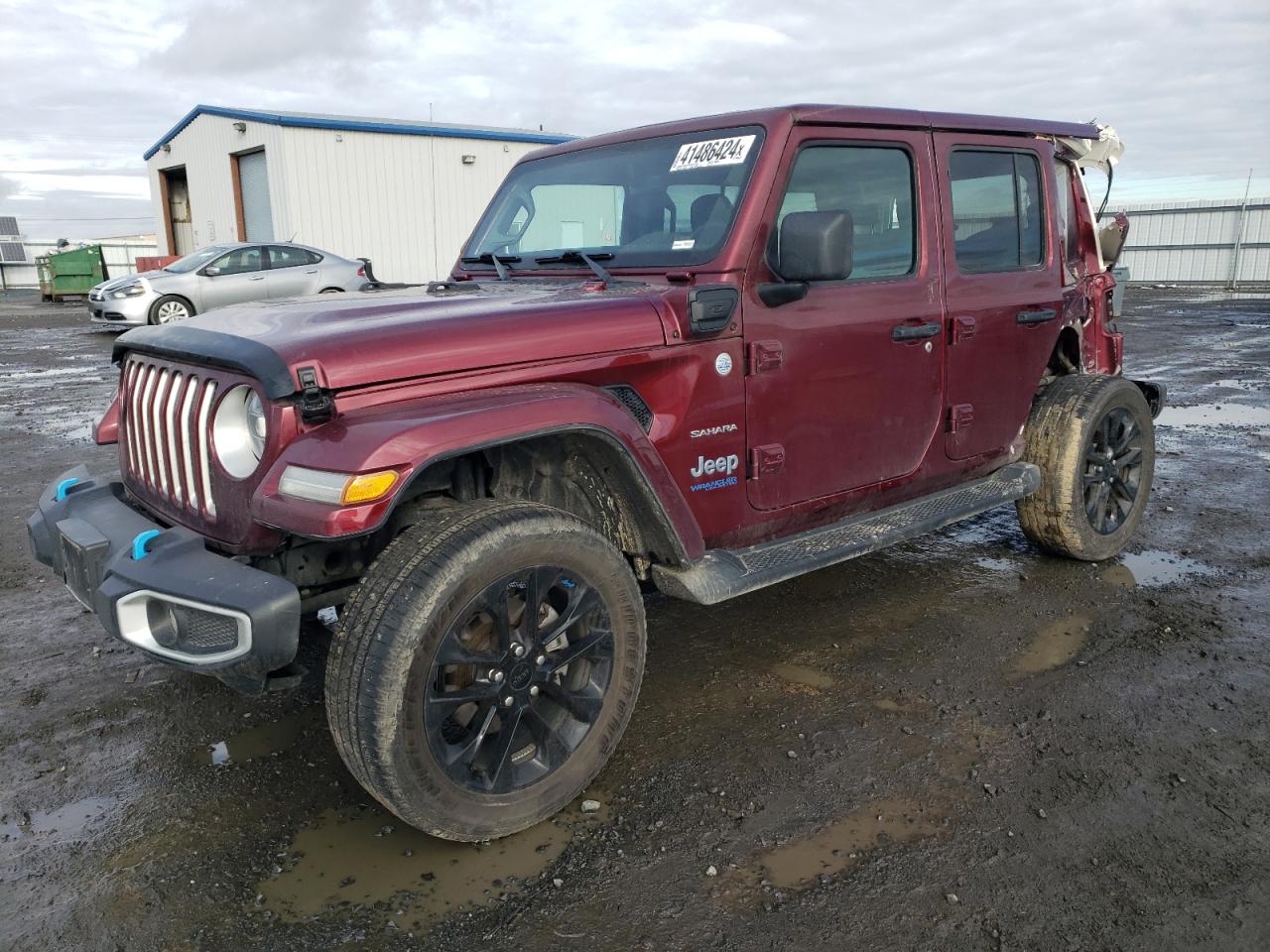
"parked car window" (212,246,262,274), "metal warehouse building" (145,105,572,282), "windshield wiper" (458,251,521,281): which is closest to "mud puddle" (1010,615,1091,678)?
"windshield wiper" (458,251,521,281)

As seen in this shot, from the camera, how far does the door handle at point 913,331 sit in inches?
139

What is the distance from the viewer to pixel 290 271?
51.6 ft

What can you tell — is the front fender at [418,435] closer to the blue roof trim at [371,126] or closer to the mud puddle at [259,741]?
the mud puddle at [259,741]

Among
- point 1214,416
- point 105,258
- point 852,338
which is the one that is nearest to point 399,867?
point 852,338

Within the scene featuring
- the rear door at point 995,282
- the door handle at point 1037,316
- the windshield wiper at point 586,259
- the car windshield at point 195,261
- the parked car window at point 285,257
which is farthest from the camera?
the parked car window at point 285,257

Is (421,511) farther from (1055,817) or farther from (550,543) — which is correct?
(1055,817)

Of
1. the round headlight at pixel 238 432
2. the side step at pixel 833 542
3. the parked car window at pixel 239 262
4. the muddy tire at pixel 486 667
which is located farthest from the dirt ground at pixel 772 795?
the parked car window at pixel 239 262

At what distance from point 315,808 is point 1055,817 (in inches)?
83.1


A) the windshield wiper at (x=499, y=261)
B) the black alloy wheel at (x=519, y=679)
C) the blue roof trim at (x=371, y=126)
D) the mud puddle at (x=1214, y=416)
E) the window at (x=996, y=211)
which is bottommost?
the mud puddle at (x=1214, y=416)

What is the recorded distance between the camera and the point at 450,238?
2264 cm

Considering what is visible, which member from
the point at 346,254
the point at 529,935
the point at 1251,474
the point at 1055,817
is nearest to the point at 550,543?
the point at 529,935

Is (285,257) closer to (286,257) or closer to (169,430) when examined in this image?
(286,257)

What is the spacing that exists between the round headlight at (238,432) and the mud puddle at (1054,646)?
9.11 ft

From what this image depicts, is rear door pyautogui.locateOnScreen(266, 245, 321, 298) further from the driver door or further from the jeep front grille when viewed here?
the jeep front grille
